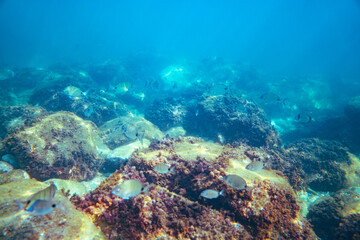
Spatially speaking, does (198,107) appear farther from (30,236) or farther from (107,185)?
(30,236)

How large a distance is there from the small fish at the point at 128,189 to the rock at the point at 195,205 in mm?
577

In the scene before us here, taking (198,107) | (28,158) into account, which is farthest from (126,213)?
(198,107)

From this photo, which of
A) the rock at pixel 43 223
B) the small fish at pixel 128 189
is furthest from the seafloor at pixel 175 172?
the small fish at pixel 128 189

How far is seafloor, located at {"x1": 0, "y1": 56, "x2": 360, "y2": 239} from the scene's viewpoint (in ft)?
10.8

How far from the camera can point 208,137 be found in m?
10.2

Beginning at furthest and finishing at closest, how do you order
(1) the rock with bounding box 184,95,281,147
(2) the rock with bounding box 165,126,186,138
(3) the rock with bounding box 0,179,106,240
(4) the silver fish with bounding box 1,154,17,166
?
(2) the rock with bounding box 165,126,186,138, (1) the rock with bounding box 184,95,281,147, (4) the silver fish with bounding box 1,154,17,166, (3) the rock with bounding box 0,179,106,240

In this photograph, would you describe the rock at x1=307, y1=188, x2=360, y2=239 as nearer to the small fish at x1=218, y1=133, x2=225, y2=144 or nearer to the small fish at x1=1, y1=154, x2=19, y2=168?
the small fish at x1=218, y1=133, x2=225, y2=144

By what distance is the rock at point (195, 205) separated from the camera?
3301mm

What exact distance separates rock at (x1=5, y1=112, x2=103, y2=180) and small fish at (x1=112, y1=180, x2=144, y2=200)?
15.6ft

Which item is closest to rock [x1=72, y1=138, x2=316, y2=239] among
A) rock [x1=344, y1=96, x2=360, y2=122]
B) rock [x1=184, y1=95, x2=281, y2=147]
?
rock [x1=184, y1=95, x2=281, y2=147]

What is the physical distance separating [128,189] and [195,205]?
1.63m

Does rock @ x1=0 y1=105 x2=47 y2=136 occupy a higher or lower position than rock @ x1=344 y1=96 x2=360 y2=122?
lower

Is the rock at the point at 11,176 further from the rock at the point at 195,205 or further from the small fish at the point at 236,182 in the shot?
the small fish at the point at 236,182

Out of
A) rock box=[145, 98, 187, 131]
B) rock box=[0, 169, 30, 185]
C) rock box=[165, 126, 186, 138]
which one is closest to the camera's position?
rock box=[0, 169, 30, 185]
